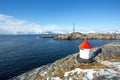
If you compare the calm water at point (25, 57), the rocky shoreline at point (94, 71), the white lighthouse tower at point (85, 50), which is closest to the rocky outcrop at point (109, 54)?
the rocky shoreline at point (94, 71)

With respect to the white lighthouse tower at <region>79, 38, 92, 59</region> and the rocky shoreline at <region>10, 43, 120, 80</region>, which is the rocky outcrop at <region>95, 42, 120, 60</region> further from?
the white lighthouse tower at <region>79, 38, 92, 59</region>

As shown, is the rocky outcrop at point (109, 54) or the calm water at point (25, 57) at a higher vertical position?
the rocky outcrop at point (109, 54)

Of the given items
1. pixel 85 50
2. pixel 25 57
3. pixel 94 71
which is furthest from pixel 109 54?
pixel 25 57

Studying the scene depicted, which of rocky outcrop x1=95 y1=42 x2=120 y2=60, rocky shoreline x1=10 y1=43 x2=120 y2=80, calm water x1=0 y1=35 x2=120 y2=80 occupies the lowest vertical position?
calm water x1=0 y1=35 x2=120 y2=80

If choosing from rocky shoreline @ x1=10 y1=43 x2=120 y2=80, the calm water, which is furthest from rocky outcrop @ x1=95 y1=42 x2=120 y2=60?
the calm water

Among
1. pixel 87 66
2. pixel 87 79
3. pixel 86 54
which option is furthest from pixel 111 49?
pixel 87 79

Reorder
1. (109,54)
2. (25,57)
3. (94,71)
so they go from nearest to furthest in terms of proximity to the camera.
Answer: (94,71) < (109,54) < (25,57)

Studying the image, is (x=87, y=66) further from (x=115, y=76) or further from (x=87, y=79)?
(x=115, y=76)

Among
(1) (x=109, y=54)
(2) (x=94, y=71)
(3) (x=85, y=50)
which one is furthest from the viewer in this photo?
(1) (x=109, y=54)

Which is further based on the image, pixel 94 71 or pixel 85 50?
pixel 85 50

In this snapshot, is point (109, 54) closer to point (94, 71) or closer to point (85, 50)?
point (85, 50)

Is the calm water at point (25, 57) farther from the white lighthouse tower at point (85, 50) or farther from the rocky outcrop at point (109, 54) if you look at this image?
the rocky outcrop at point (109, 54)

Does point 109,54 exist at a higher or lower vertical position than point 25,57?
higher

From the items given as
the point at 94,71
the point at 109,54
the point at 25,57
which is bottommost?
the point at 25,57
